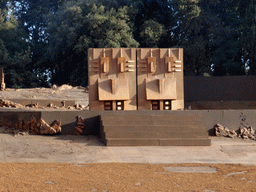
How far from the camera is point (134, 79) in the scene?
43.3 ft

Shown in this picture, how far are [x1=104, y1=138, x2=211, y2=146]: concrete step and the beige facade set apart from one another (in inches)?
114

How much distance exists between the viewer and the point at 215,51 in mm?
33188

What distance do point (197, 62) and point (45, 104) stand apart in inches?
759

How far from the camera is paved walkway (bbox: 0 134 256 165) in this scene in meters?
8.67

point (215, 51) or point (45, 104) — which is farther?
point (215, 51)

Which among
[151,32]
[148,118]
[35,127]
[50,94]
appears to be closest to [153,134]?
[148,118]

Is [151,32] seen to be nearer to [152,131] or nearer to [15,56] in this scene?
[15,56]

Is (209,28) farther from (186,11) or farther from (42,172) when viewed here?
(42,172)

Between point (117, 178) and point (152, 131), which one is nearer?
point (117, 178)

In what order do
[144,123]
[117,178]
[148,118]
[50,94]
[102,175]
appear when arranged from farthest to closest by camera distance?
[50,94]
[148,118]
[144,123]
[102,175]
[117,178]

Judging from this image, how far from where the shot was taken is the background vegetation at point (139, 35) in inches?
1216

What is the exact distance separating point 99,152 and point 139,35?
25.1m

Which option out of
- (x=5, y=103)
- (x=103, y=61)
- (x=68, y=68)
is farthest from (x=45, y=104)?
(x=68, y=68)

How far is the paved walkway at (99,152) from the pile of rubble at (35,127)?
0.98ft
